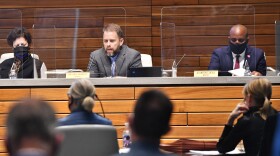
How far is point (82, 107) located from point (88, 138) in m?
0.51

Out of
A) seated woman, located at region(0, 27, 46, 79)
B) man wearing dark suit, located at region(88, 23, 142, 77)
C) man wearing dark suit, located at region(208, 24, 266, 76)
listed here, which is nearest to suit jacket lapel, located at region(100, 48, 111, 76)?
man wearing dark suit, located at region(88, 23, 142, 77)

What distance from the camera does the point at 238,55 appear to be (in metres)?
7.03

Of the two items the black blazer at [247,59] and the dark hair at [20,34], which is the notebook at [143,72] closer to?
the black blazer at [247,59]

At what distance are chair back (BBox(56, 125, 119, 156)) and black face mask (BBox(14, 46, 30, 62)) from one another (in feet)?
9.01

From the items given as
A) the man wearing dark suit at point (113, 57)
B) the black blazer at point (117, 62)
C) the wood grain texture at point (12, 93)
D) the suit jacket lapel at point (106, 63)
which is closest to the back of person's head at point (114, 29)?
the man wearing dark suit at point (113, 57)

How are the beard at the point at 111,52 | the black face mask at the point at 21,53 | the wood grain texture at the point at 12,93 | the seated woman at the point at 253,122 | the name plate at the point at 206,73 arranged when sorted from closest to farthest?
the seated woman at the point at 253,122, the wood grain texture at the point at 12,93, the name plate at the point at 206,73, the black face mask at the point at 21,53, the beard at the point at 111,52

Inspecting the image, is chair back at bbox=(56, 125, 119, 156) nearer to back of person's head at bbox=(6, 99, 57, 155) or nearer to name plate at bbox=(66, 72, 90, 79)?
back of person's head at bbox=(6, 99, 57, 155)

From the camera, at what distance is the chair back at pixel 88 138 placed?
13.8 ft

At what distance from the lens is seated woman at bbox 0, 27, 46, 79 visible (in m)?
6.75

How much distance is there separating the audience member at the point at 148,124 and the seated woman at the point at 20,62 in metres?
4.25

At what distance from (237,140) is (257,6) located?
454 centimetres

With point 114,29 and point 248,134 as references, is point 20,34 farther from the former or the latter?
point 248,134

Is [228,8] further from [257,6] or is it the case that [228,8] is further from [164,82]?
[257,6]

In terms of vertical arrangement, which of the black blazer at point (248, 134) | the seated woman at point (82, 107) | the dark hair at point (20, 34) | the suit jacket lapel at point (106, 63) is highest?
the dark hair at point (20, 34)
